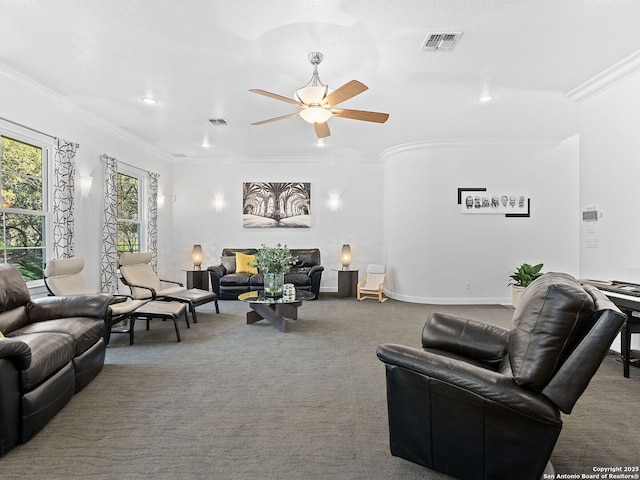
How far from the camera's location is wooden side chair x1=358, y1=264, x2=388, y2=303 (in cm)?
Result: 672

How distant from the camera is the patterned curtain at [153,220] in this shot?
653 centimetres

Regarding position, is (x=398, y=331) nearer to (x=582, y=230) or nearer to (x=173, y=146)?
(x=582, y=230)

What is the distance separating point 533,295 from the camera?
5.49 ft

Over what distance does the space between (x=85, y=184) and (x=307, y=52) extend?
11.7 feet

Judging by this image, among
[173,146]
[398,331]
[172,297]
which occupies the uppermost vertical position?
[173,146]

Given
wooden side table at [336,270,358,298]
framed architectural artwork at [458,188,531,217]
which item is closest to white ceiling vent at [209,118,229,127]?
wooden side table at [336,270,358,298]

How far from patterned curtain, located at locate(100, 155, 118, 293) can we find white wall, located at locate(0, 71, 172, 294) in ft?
0.24

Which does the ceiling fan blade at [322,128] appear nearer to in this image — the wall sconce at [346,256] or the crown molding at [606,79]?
the crown molding at [606,79]

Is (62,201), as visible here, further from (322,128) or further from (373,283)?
(373,283)

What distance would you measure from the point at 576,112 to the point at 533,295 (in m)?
4.39

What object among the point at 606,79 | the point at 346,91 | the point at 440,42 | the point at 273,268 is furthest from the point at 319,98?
the point at 606,79

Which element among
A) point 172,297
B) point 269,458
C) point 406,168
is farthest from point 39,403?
point 406,168

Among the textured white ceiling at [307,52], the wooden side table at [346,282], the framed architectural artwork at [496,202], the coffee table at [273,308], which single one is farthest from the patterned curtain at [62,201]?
the framed architectural artwork at [496,202]

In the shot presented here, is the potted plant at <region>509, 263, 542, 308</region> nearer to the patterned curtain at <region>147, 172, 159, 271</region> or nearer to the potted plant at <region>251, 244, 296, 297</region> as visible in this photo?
the potted plant at <region>251, 244, 296, 297</region>
